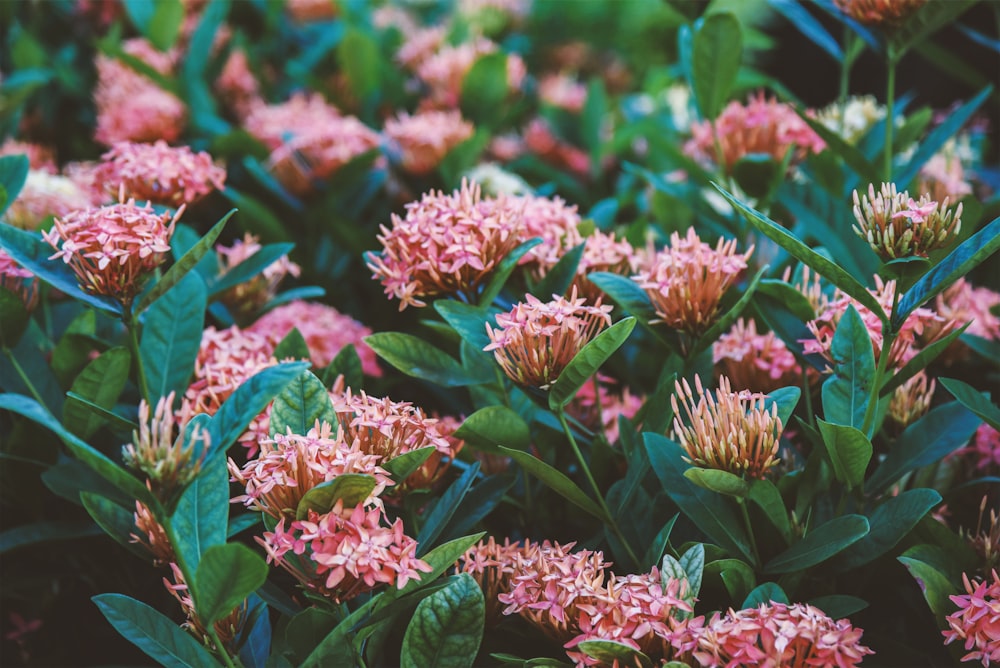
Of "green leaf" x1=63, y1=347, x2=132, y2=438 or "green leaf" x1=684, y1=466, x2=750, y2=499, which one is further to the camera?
"green leaf" x1=63, y1=347, x2=132, y2=438

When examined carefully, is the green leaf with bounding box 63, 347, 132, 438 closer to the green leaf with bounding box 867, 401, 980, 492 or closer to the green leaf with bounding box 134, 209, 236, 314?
the green leaf with bounding box 134, 209, 236, 314

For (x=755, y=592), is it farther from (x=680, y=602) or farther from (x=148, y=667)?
(x=148, y=667)

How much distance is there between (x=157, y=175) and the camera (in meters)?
1.17

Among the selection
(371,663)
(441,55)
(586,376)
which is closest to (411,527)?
(371,663)

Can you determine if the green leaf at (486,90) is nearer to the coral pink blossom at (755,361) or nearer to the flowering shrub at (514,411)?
the flowering shrub at (514,411)

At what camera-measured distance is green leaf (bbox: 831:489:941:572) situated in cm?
84

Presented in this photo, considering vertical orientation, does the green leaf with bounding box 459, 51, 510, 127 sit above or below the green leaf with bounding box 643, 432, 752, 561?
above

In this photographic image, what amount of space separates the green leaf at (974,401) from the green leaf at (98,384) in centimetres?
85

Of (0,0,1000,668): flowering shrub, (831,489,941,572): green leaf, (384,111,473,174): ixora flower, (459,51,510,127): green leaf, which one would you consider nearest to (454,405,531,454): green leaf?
(0,0,1000,668): flowering shrub

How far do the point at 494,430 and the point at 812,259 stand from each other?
347 mm

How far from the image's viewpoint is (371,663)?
2.77 feet

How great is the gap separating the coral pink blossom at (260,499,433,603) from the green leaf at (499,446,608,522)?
0.13 metres

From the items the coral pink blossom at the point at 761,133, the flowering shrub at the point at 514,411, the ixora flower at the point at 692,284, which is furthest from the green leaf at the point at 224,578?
the coral pink blossom at the point at 761,133

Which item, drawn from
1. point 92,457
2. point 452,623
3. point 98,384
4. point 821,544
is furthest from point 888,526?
point 98,384
